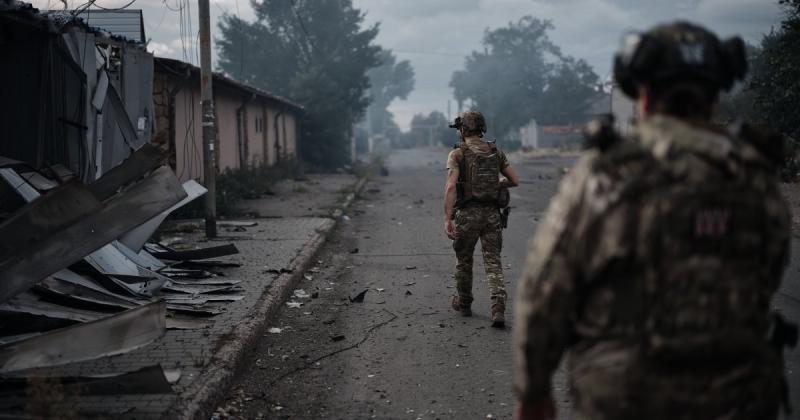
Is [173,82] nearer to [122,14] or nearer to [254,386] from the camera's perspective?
[122,14]

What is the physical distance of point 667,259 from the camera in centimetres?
184

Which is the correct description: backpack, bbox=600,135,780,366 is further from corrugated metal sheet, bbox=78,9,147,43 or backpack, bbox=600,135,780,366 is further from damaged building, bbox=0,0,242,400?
corrugated metal sheet, bbox=78,9,147,43

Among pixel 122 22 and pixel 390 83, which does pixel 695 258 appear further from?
pixel 390 83

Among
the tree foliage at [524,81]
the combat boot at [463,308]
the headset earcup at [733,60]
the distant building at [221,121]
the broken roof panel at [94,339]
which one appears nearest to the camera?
the headset earcup at [733,60]

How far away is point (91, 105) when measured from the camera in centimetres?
923

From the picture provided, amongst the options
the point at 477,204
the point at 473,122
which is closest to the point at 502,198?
the point at 477,204

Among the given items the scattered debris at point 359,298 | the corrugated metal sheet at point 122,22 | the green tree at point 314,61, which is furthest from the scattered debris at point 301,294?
the green tree at point 314,61

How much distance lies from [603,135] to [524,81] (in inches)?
3081

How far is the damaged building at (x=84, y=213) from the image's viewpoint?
412cm

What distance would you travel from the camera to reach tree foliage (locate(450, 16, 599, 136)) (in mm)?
73575

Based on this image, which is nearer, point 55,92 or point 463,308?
point 463,308

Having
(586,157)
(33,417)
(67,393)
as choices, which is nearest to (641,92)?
(586,157)

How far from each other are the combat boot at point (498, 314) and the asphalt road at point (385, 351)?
0.09 meters

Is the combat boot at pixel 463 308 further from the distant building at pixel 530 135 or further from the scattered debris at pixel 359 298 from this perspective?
the distant building at pixel 530 135
